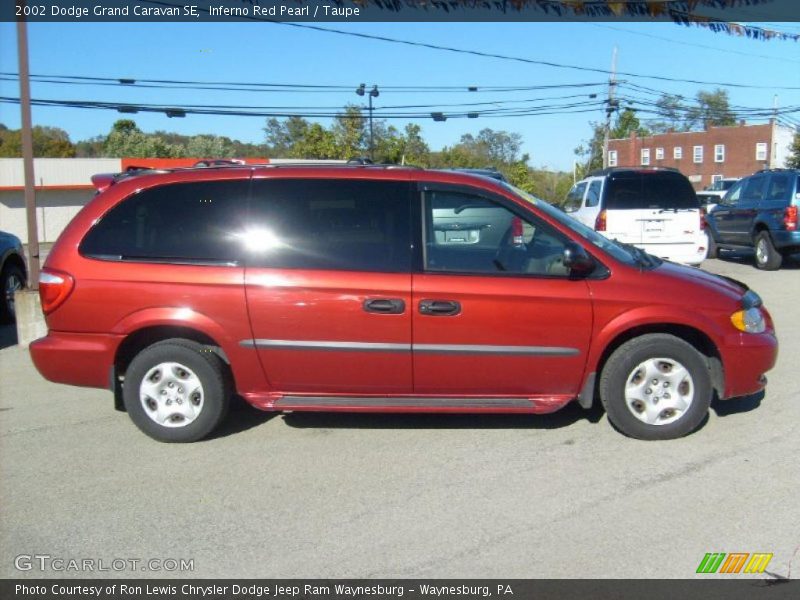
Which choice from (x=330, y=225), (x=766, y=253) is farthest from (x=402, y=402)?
(x=766, y=253)

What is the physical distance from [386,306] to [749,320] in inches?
98.6

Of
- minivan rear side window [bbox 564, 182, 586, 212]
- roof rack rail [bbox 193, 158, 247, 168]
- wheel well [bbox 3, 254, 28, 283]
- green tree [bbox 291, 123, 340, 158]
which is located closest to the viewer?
roof rack rail [bbox 193, 158, 247, 168]

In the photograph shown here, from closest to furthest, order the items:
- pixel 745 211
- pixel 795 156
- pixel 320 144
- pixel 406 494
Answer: pixel 406 494
pixel 745 211
pixel 320 144
pixel 795 156

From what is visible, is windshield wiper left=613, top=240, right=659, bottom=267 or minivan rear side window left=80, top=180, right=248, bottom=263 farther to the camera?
windshield wiper left=613, top=240, right=659, bottom=267

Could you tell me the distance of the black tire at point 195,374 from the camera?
5023mm

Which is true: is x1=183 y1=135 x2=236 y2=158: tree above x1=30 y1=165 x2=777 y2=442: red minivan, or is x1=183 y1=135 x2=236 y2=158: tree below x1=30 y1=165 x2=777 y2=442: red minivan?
above

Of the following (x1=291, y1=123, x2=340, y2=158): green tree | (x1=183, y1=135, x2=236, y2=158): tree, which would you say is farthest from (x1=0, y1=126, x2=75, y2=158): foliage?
(x1=291, y1=123, x2=340, y2=158): green tree

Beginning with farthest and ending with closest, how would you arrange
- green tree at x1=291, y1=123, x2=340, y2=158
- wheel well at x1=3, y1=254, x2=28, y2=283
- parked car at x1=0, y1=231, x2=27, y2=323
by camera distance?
1. green tree at x1=291, y1=123, x2=340, y2=158
2. wheel well at x1=3, y1=254, x2=28, y2=283
3. parked car at x1=0, y1=231, x2=27, y2=323

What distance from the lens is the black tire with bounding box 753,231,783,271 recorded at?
13.9 m

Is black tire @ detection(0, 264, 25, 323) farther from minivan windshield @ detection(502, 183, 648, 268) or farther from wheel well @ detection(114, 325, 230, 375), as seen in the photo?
minivan windshield @ detection(502, 183, 648, 268)

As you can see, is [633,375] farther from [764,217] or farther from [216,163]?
[764,217]

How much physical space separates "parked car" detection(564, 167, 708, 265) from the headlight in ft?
21.1

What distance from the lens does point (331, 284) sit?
4.84 m
